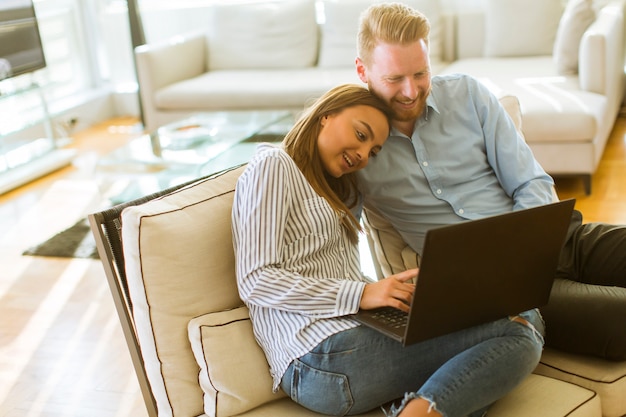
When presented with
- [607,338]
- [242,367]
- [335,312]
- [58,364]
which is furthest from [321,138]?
[58,364]

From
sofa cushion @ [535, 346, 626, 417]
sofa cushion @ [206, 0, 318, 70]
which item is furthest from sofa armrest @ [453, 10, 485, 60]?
sofa cushion @ [535, 346, 626, 417]

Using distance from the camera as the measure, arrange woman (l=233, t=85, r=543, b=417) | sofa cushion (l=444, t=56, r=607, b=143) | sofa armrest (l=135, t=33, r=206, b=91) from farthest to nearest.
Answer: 1. sofa armrest (l=135, t=33, r=206, b=91)
2. sofa cushion (l=444, t=56, r=607, b=143)
3. woman (l=233, t=85, r=543, b=417)

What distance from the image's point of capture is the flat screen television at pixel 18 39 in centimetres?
429

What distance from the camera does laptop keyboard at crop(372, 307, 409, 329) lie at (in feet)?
4.71

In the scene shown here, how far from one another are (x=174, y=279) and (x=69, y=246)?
6.67 ft

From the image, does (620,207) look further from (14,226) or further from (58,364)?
(14,226)

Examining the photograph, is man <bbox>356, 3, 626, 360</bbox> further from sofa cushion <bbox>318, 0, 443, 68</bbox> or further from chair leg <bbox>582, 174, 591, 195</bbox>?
sofa cushion <bbox>318, 0, 443, 68</bbox>

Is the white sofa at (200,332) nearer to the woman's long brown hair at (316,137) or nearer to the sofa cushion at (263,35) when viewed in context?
the woman's long brown hair at (316,137)

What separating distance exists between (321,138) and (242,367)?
52 centimetres

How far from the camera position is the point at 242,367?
1540 millimetres

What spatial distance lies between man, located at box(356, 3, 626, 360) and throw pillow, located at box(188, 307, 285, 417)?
0.52 m

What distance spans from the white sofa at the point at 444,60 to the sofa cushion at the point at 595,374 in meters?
1.88

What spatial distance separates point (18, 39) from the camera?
4.38 metres

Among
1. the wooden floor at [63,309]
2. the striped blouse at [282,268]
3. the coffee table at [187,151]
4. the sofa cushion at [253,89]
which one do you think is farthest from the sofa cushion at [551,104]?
the striped blouse at [282,268]
